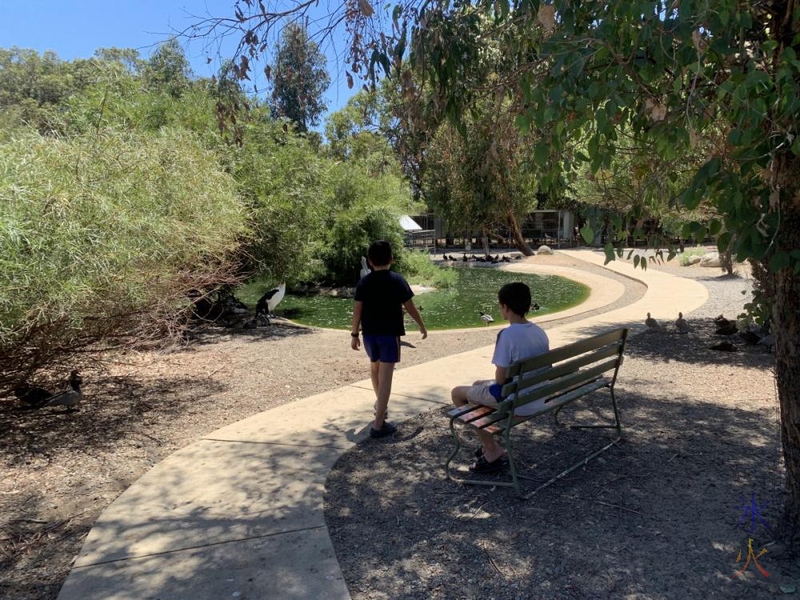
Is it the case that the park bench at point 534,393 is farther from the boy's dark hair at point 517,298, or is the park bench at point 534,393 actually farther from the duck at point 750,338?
the duck at point 750,338

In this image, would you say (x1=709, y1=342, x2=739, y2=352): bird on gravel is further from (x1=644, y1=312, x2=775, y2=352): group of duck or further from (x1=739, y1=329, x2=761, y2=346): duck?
(x1=739, y1=329, x2=761, y2=346): duck

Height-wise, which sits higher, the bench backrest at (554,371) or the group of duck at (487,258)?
the bench backrest at (554,371)

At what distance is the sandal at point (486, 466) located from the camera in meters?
4.28

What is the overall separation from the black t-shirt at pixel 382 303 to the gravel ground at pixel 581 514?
37.0 inches

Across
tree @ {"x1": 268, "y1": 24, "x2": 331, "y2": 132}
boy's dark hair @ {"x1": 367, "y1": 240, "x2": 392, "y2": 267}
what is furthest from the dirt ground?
tree @ {"x1": 268, "y1": 24, "x2": 331, "y2": 132}

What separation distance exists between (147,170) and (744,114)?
6347 millimetres

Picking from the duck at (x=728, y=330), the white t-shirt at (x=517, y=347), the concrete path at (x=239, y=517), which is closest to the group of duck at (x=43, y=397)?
the concrete path at (x=239, y=517)

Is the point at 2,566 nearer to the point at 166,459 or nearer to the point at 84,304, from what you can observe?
the point at 166,459

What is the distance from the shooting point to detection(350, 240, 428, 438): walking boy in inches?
201

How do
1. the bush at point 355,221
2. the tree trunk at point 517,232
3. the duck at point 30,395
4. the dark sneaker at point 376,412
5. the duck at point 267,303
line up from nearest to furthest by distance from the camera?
1. the dark sneaker at point 376,412
2. the duck at point 30,395
3. the duck at point 267,303
4. the bush at point 355,221
5. the tree trunk at point 517,232

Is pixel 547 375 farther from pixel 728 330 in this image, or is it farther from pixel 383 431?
pixel 728 330

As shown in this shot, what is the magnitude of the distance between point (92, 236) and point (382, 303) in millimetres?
2358

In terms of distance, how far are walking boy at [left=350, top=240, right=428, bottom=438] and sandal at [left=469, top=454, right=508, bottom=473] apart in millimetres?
1085

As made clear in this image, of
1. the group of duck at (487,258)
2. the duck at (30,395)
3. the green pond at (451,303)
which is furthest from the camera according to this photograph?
the group of duck at (487,258)
